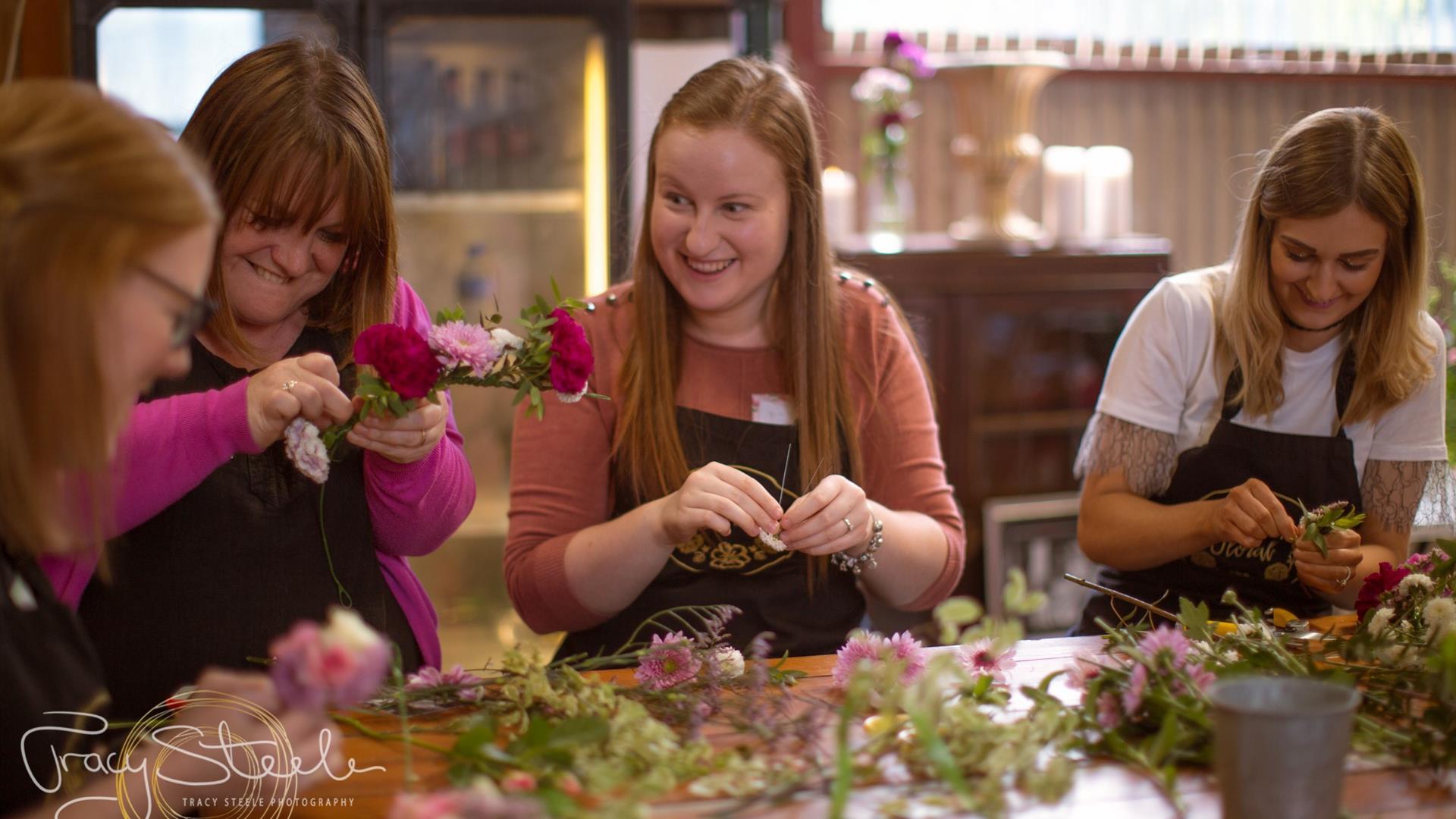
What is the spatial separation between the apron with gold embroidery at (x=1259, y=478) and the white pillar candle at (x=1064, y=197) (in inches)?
68.9

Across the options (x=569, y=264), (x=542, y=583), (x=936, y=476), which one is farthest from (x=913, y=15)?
(x=542, y=583)

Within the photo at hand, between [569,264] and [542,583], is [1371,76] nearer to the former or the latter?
[569,264]

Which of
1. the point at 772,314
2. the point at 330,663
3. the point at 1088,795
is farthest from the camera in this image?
the point at 772,314

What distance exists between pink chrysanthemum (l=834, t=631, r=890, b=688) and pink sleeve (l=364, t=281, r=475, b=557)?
54cm

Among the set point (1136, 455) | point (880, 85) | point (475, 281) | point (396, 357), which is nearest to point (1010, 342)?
point (880, 85)

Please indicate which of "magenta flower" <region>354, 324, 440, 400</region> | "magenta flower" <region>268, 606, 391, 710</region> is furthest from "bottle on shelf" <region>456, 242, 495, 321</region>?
"magenta flower" <region>268, 606, 391, 710</region>

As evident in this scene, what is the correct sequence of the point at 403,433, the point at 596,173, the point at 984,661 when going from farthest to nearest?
the point at 596,173, the point at 403,433, the point at 984,661

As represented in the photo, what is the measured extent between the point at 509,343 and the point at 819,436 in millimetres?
602

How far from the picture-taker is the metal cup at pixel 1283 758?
87 centimetres

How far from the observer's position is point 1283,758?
88cm

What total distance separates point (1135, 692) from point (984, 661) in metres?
0.16

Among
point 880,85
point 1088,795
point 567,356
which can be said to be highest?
point 880,85

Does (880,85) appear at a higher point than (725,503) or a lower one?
higher

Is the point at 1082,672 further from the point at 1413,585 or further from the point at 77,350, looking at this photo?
the point at 77,350
